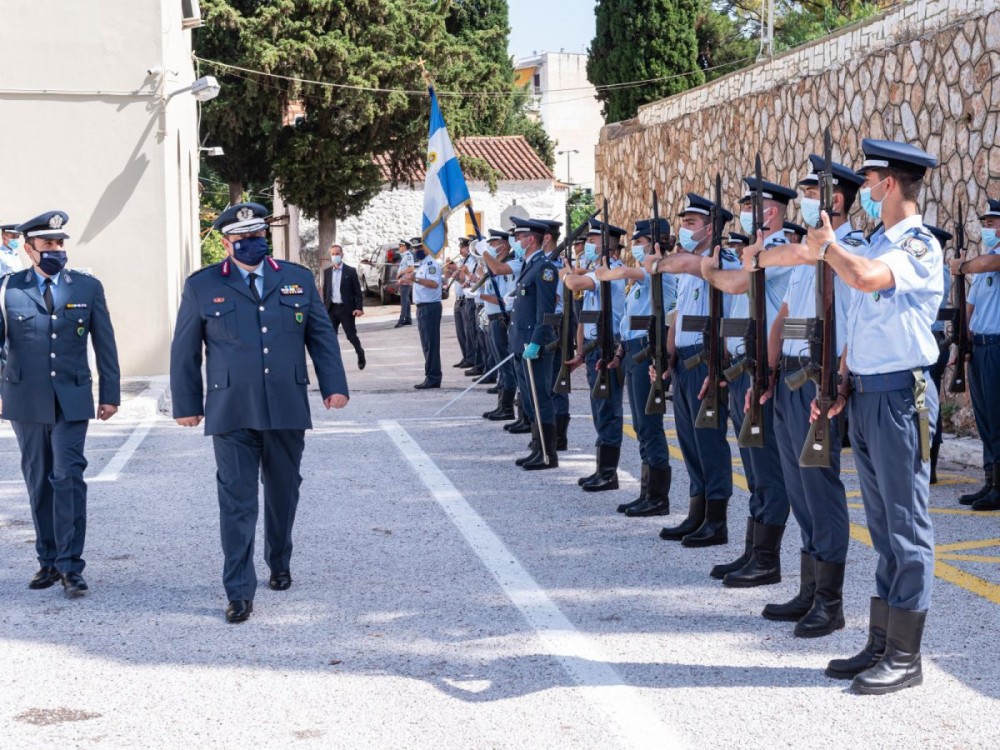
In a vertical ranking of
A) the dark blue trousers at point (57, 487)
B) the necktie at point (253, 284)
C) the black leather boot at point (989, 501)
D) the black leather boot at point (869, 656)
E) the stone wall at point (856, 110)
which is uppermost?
the stone wall at point (856, 110)

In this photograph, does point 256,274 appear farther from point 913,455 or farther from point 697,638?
point 913,455

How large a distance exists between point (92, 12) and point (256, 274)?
480 inches

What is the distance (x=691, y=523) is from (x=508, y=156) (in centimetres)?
4180

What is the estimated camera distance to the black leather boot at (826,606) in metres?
5.77

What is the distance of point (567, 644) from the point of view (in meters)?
5.68

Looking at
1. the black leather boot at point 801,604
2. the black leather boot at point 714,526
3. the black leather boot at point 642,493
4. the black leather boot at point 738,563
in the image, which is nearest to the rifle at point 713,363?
the black leather boot at point 714,526

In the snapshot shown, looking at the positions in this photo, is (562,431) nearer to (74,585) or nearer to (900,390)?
(74,585)

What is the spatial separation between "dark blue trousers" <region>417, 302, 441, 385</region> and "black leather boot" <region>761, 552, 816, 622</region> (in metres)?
11.2

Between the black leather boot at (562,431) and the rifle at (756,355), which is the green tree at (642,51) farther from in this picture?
the rifle at (756,355)

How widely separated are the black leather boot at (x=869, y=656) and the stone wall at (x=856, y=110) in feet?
23.8

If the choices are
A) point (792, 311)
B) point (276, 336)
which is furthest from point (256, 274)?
point (792, 311)

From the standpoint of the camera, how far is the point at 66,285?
23.4 ft

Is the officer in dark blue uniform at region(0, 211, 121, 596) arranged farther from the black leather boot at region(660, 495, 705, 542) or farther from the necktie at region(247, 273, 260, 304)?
the black leather boot at region(660, 495, 705, 542)

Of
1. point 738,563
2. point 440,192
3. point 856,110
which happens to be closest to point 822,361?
point 738,563
